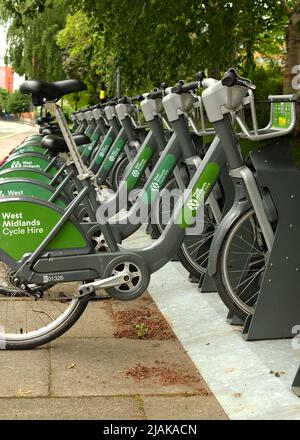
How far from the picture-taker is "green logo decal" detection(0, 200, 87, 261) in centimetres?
419

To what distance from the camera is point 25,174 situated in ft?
20.2

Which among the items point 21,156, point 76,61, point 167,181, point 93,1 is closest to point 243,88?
point 167,181

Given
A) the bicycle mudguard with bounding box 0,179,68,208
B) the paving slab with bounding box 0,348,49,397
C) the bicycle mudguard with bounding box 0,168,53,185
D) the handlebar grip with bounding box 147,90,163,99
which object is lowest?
the paving slab with bounding box 0,348,49,397

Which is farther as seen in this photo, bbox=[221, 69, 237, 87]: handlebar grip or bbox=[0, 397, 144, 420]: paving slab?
bbox=[221, 69, 237, 87]: handlebar grip

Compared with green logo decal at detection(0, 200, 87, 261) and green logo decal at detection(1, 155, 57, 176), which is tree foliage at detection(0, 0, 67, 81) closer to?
green logo decal at detection(1, 155, 57, 176)

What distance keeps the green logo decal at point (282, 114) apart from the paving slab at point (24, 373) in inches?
70.7

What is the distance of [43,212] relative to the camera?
4.20m

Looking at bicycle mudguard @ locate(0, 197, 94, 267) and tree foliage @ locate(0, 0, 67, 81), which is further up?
bicycle mudguard @ locate(0, 197, 94, 267)

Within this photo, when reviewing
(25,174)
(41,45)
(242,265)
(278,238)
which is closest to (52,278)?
(242,265)

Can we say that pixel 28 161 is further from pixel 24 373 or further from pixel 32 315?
pixel 24 373

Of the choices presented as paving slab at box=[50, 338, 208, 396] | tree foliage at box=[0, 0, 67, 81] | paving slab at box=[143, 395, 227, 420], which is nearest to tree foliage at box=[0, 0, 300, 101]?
paving slab at box=[50, 338, 208, 396]

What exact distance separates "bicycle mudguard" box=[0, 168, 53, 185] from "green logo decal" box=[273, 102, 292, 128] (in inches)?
89.8

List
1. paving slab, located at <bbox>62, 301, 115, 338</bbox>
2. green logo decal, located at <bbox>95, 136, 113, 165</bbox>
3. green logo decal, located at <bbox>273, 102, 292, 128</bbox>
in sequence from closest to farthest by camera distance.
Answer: green logo decal, located at <bbox>273, 102, 292, 128</bbox>, paving slab, located at <bbox>62, 301, 115, 338</bbox>, green logo decal, located at <bbox>95, 136, 113, 165</bbox>

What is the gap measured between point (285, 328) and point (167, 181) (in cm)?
141
